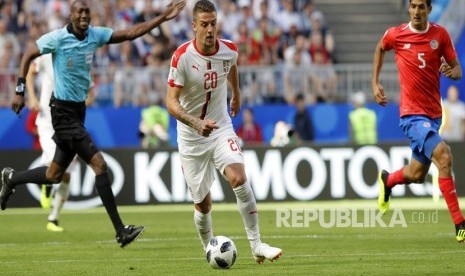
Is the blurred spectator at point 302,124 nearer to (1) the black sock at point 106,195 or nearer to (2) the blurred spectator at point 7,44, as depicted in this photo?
(2) the blurred spectator at point 7,44

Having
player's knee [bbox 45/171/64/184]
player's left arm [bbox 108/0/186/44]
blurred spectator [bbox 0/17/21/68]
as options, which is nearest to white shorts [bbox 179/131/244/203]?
player's left arm [bbox 108/0/186/44]

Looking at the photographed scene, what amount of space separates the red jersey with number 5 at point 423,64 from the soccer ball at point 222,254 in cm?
329

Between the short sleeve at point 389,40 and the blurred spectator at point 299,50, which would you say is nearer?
the short sleeve at point 389,40

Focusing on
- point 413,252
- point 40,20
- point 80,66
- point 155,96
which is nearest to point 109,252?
point 80,66

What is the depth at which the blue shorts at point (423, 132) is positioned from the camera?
43.1ft

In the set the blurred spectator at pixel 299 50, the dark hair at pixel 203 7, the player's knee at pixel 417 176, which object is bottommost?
the blurred spectator at pixel 299 50

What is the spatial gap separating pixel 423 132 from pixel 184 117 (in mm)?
3366

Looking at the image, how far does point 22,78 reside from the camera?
14.0 metres

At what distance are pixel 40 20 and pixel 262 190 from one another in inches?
325

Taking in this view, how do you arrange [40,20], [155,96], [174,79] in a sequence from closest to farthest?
[174,79] → [155,96] → [40,20]

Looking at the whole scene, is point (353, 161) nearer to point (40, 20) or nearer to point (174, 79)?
point (40, 20)

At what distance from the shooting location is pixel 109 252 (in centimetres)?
1348

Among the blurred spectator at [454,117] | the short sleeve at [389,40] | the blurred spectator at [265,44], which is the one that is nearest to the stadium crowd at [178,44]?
the blurred spectator at [265,44]

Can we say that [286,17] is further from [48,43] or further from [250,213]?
[250,213]
